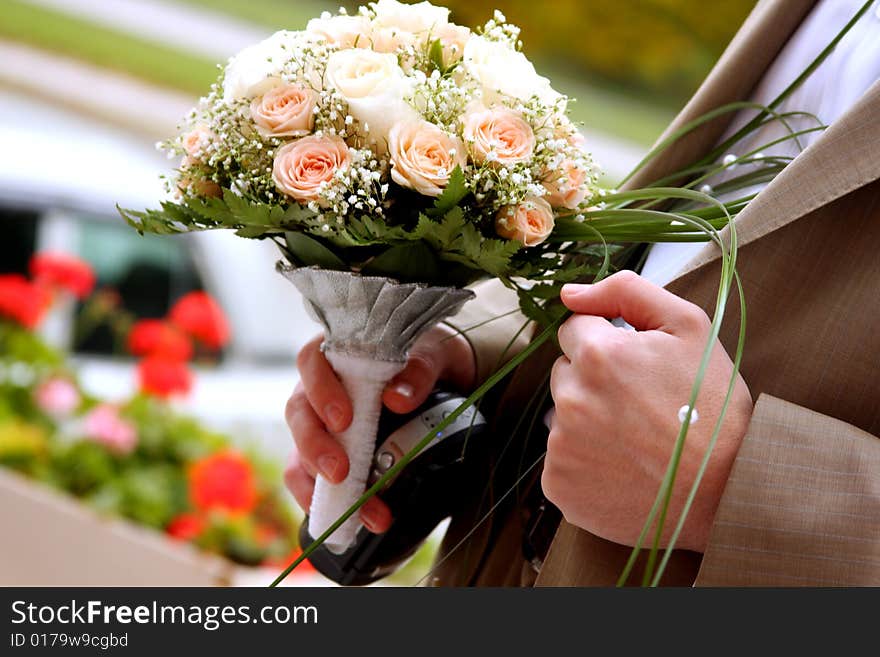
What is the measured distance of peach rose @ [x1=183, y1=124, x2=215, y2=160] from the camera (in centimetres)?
101

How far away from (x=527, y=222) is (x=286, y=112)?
0.26 metres

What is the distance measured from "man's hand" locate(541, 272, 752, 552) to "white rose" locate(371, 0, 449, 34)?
0.34 metres

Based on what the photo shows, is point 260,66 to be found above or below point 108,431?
above

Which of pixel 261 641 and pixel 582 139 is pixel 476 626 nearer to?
pixel 261 641

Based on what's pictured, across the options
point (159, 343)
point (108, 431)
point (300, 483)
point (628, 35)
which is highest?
point (300, 483)

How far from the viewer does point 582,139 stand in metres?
1.02

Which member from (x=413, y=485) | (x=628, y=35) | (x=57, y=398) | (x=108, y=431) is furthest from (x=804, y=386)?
(x=628, y=35)

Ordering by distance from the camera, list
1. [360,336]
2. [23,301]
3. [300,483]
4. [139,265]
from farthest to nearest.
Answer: [139,265] < [23,301] < [300,483] < [360,336]

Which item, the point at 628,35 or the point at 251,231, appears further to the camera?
the point at 628,35

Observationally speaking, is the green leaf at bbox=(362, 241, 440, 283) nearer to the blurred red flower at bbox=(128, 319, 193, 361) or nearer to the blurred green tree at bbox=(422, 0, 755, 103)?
the blurred red flower at bbox=(128, 319, 193, 361)

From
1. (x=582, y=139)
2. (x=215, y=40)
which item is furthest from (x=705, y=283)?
(x=215, y=40)

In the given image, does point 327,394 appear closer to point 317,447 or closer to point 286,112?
point 317,447

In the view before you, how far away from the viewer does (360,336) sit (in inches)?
42.8

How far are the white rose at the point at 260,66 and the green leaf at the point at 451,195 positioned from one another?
0.75 ft
